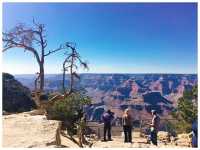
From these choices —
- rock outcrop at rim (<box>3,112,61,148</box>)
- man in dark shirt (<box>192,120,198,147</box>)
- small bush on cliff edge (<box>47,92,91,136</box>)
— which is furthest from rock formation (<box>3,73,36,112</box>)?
man in dark shirt (<box>192,120,198,147</box>)

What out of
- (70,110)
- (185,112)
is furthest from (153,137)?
(185,112)

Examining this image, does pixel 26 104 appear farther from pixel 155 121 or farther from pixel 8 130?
pixel 155 121

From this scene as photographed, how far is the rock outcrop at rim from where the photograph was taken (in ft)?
39.1

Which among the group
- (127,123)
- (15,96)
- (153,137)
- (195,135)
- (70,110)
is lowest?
(153,137)

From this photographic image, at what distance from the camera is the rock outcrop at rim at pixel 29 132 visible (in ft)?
39.1

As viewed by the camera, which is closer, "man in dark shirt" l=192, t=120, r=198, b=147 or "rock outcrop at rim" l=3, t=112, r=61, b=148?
"rock outcrop at rim" l=3, t=112, r=61, b=148

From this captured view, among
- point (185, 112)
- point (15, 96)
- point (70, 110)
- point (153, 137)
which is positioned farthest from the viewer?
point (185, 112)

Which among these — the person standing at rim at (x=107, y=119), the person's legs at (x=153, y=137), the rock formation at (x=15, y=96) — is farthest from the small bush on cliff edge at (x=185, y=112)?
the rock formation at (x=15, y=96)

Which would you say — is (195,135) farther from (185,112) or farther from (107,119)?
(185,112)

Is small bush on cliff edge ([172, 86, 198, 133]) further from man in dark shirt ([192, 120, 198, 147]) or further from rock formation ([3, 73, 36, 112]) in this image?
rock formation ([3, 73, 36, 112])

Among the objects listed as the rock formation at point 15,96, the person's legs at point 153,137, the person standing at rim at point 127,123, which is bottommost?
the person's legs at point 153,137

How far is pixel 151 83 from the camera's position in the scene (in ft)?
47.2

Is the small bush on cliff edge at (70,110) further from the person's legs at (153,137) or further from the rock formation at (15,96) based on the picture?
the person's legs at (153,137)

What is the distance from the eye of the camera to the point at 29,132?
40.9ft
